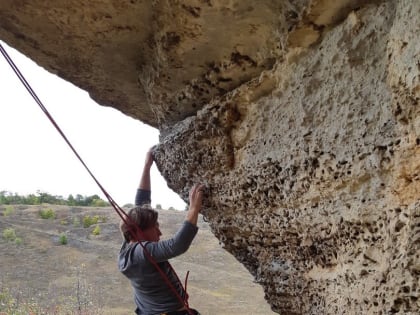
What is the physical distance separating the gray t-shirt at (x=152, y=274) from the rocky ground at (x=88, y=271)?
8.60 m

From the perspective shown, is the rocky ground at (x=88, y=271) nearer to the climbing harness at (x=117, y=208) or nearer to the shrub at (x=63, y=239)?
the shrub at (x=63, y=239)

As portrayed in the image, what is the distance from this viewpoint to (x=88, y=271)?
1348 centimetres

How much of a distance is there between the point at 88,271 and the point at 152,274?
1160 cm

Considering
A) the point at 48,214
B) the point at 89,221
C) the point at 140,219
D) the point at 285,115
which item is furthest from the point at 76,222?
the point at 285,115

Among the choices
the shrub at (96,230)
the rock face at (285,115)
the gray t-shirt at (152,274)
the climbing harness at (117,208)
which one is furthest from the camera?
the shrub at (96,230)

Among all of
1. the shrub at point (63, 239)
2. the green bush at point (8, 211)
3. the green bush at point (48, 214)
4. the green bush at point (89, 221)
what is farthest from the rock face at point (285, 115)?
the green bush at point (8, 211)

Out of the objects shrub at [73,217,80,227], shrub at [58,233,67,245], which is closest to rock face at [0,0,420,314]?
shrub at [58,233,67,245]

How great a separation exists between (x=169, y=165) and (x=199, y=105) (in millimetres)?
545

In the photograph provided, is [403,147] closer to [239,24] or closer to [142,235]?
[239,24]

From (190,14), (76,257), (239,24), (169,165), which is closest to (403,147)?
Result: (239,24)

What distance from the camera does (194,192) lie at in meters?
2.79

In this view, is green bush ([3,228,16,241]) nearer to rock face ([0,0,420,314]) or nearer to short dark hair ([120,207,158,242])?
rock face ([0,0,420,314])

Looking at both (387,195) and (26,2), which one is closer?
(387,195)

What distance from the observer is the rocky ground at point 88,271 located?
11375 mm
